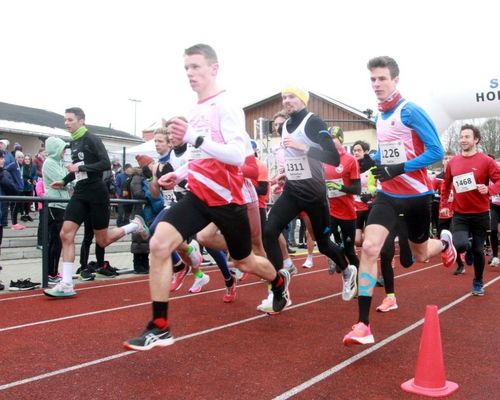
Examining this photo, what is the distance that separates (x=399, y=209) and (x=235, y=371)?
1915 millimetres

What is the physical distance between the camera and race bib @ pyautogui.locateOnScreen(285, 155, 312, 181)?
17.8 feet

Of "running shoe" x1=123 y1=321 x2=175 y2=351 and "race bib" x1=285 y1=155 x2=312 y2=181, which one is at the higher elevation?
"race bib" x1=285 y1=155 x2=312 y2=181

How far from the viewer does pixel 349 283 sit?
19.1 feet

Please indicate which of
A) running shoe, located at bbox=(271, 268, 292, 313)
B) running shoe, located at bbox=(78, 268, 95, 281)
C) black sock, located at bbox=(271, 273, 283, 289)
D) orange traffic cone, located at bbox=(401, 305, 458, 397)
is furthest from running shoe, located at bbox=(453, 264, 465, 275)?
orange traffic cone, located at bbox=(401, 305, 458, 397)

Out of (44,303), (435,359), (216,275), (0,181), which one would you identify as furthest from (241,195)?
(0,181)

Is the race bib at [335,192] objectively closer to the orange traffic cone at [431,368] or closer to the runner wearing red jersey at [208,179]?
the runner wearing red jersey at [208,179]

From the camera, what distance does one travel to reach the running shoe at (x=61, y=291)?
20.5ft

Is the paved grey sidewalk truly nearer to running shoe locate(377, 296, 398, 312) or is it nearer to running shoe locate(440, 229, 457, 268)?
running shoe locate(377, 296, 398, 312)

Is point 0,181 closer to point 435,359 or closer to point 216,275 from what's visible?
point 216,275

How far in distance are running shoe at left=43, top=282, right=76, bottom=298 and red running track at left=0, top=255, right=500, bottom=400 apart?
0.34 feet

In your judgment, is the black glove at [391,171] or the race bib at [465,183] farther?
the race bib at [465,183]

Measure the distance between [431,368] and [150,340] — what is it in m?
1.70

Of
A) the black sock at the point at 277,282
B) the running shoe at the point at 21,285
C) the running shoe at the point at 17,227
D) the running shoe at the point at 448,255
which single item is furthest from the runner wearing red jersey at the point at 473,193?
the running shoe at the point at 17,227

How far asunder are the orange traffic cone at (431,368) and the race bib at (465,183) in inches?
154
